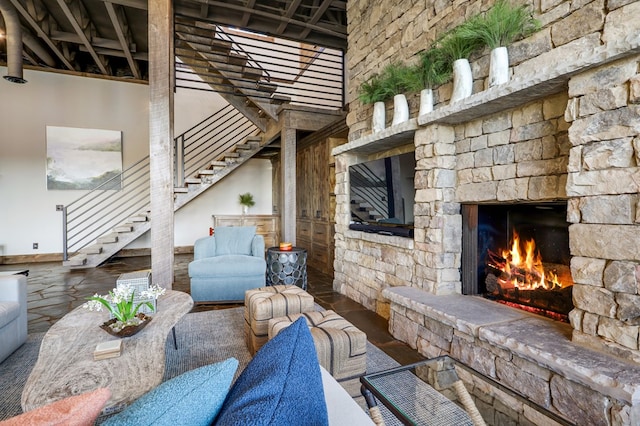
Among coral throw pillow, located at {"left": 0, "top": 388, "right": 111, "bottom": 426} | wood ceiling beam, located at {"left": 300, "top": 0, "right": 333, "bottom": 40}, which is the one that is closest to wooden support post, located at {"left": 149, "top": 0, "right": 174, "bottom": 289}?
wood ceiling beam, located at {"left": 300, "top": 0, "right": 333, "bottom": 40}

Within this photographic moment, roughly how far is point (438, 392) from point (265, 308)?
1.17 meters

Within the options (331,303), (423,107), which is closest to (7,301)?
(331,303)

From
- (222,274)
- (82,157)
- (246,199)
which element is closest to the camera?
(222,274)

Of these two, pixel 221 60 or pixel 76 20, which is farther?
pixel 221 60

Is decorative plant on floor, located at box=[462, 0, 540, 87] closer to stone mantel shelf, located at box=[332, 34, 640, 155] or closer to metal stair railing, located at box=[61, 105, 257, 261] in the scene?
stone mantel shelf, located at box=[332, 34, 640, 155]

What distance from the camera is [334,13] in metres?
4.98

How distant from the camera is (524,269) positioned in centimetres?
241

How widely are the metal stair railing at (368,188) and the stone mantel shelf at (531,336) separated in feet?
3.27

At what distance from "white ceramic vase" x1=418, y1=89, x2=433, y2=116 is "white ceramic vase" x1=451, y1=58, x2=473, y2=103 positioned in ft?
1.07

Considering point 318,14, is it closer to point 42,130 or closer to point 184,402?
point 184,402

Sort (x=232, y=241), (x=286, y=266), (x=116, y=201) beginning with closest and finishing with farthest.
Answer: (x=286, y=266)
(x=232, y=241)
(x=116, y=201)

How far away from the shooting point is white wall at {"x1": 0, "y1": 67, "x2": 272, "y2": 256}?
6.01 meters

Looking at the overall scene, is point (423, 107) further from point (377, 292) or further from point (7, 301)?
point (7, 301)

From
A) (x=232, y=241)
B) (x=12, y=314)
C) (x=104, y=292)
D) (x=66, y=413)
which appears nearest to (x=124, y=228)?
(x=104, y=292)
